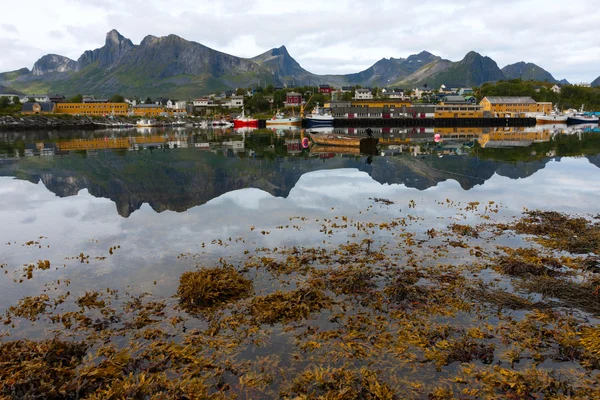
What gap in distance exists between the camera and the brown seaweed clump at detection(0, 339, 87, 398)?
5758 mm

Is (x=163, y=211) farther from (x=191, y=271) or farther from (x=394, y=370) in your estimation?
(x=394, y=370)

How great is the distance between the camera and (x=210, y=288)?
29.7 ft

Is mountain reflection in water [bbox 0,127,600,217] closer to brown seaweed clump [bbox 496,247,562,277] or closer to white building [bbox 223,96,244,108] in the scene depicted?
brown seaweed clump [bbox 496,247,562,277]

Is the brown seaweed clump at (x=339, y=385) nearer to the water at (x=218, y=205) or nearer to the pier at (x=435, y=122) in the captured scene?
the water at (x=218, y=205)

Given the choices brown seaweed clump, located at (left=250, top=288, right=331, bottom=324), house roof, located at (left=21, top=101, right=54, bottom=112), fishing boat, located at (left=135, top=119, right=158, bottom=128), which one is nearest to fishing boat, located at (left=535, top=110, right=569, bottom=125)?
fishing boat, located at (left=135, top=119, right=158, bottom=128)

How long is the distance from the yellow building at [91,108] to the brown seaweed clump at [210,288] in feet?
557

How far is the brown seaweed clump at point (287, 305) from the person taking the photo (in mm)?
8195

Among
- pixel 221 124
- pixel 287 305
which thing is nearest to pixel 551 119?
pixel 221 124

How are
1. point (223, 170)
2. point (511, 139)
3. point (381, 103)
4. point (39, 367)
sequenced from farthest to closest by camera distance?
1. point (381, 103)
2. point (511, 139)
3. point (223, 170)
4. point (39, 367)

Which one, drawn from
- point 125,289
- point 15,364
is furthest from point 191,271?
point 15,364

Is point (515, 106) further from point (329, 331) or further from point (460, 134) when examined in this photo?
point (329, 331)

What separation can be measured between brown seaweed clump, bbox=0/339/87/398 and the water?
0.91 m

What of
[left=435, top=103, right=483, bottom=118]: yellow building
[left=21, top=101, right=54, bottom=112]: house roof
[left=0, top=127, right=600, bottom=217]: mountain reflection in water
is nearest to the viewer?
[left=0, top=127, right=600, bottom=217]: mountain reflection in water

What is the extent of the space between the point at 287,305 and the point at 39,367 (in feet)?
15.1
